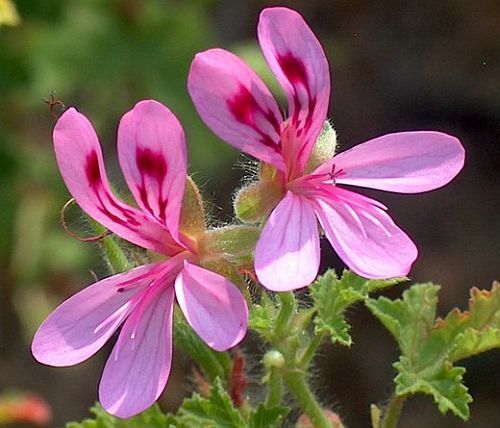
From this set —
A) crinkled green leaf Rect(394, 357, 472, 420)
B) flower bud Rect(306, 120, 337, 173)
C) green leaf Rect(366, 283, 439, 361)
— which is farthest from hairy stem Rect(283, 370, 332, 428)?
flower bud Rect(306, 120, 337, 173)

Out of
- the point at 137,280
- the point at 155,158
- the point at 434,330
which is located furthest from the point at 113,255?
the point at 434,330

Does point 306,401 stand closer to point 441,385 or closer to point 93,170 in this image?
point 441,385

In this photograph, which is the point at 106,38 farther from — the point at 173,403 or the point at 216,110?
the point at 216,110

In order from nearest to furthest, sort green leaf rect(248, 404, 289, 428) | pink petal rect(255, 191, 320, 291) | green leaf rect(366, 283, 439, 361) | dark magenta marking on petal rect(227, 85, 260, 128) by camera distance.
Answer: pink petal rect(255, 191, 320, 291)
dark magenta marking on petal rect(227, 85, 260, 128)
green leaf rect(248, 404, 289, 428)
green leaf rect(366, 283, 439, 361)

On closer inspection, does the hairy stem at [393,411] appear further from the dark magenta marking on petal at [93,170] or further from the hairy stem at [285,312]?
the dark magenta marking on petal at [93,170]

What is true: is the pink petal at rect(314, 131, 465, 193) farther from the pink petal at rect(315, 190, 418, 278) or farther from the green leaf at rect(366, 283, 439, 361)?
the green leaf at rect(366, 283, 439, 361)

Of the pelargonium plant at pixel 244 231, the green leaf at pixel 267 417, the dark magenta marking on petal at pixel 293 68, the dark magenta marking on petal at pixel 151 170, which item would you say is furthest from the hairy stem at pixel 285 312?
the dark magenta marking on petal at pixel 293 68
